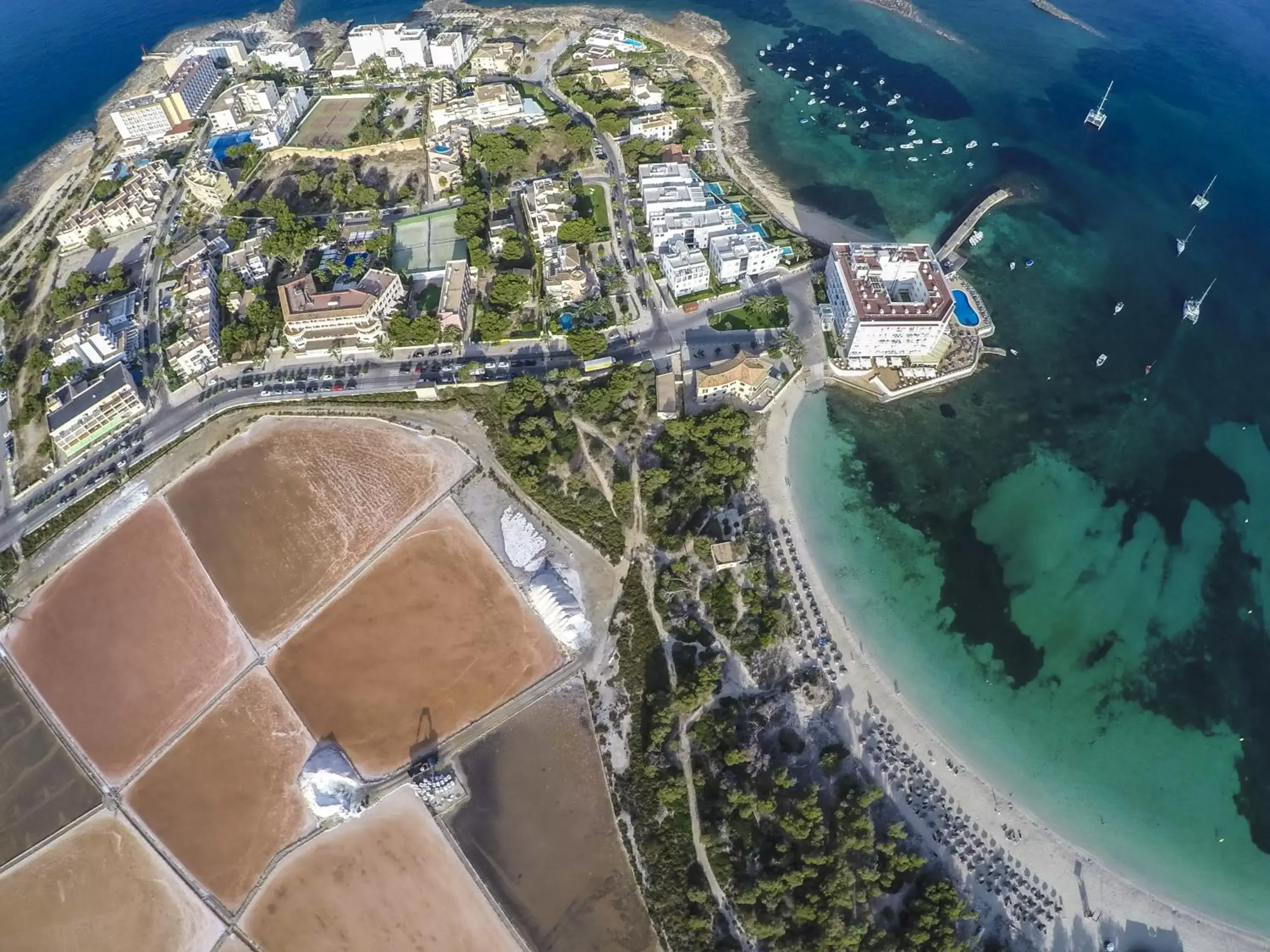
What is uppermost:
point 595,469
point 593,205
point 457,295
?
point 593,205

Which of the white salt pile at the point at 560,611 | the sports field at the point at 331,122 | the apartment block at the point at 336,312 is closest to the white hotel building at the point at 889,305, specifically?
the white salt pile at the point at 560,611

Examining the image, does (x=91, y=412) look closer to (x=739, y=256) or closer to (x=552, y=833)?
(x=552, y=833)

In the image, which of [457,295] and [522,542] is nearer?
[522,542]

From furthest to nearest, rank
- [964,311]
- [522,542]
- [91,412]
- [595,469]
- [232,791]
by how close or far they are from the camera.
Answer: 1. [964,311]
2. [91,412]
3. [595,469]
4. [522,542]
5. [232,791]

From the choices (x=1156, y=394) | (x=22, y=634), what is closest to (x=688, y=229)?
(x=1156, y=394)

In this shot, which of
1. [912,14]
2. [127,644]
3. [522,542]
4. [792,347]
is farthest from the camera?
[912,14]

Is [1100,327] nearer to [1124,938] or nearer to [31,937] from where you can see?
[1124,938]

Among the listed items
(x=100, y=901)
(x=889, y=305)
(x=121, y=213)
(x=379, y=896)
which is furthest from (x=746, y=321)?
(x=121, y=213)
